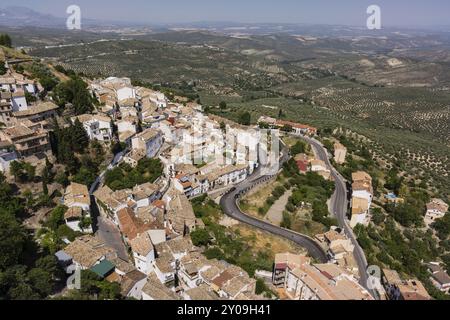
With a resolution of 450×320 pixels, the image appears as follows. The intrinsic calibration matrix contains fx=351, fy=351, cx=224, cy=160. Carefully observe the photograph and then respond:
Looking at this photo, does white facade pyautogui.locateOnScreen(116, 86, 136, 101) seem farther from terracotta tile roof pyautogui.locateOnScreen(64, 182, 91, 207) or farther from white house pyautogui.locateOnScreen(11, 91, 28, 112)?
terracotta tile roof pyautogui.locateOnScreen(64, 182, 91, 207)

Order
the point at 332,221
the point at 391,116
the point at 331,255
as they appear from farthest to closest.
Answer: the point at 391,116
the point at 332,221
the point at 331,255

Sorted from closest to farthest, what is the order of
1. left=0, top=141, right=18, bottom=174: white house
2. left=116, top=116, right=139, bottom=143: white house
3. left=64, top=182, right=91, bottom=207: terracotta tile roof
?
1. left=64, top=182, right=91, bottom=207: terracotta tile roof
2. left=0, top=141, right=18, bottom=174: white house
3. left=116, top=116, right=139, bottom=143: white house

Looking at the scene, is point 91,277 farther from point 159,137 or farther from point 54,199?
point 159,137

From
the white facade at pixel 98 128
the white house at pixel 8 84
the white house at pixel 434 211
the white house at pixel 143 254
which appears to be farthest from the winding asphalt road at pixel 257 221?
the white house at pixel 8 84

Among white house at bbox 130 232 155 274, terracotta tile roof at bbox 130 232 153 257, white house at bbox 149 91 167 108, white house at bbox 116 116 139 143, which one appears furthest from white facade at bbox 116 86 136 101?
white house at bbox 130 232 155 274

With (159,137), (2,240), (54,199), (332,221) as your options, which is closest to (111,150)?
(159,137)
